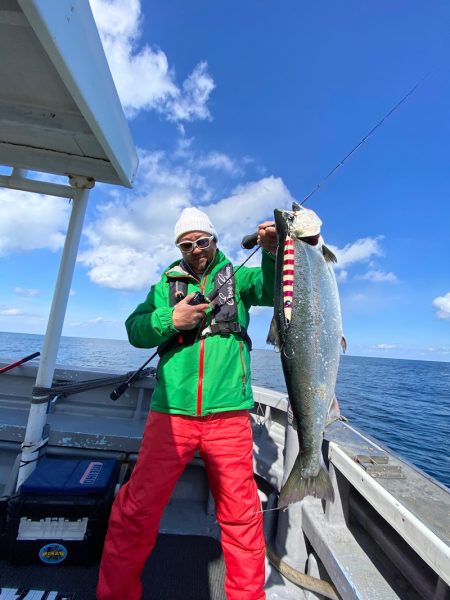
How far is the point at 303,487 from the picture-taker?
1947 millimetres

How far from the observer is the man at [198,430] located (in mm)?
2176

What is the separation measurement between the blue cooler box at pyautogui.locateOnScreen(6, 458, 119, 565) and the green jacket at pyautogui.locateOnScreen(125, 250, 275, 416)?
1.10m

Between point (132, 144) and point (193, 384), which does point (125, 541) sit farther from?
point (132, 144)

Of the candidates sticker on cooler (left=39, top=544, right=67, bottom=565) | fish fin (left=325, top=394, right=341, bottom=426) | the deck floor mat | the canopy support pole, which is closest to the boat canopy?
the canopy support pole

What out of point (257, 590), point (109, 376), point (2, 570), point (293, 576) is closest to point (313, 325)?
point (257, 590)

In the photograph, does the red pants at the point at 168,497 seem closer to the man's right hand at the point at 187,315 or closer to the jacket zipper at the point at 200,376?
the jacket zipper at the point at 200,376

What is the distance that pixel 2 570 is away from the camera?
2578 mm

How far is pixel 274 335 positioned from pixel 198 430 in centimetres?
90

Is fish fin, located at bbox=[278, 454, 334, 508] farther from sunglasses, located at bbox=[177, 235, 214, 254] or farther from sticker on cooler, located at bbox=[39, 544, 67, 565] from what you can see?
sticker on cooler, located at bbox=[39, 544, 67, 565]

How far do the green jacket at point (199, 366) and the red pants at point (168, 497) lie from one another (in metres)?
0.10

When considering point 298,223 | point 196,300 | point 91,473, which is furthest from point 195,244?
point 91,473

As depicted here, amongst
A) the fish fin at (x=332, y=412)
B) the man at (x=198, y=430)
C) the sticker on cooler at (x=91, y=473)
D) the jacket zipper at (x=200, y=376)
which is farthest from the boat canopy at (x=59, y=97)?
the sticker on cooler at (x=91, y=473)

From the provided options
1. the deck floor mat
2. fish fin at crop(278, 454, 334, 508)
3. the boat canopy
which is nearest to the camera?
the boat canopy

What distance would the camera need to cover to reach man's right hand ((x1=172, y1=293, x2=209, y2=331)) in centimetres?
222
